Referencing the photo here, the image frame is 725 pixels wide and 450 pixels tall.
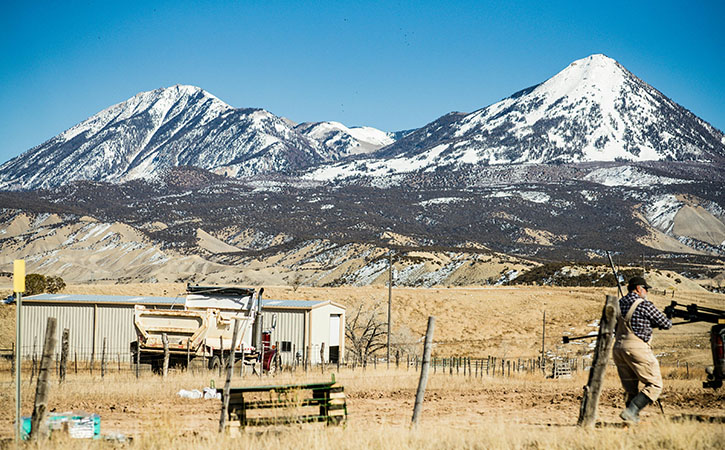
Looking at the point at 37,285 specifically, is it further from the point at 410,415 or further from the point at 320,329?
the point at 410,415

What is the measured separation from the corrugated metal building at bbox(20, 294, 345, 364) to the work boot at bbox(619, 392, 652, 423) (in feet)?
81.4

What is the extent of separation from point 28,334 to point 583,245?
137354 millimetres

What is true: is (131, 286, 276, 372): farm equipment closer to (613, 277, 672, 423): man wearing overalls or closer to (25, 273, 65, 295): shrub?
(613, 277, 672, 423): man wearing overalls

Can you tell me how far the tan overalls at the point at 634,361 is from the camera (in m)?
10.0

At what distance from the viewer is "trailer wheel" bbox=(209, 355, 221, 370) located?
87.5 ft

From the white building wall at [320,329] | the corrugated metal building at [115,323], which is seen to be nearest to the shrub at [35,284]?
the corrugated metal building at [115,323]

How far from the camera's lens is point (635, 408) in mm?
10086

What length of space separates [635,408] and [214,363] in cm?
1861

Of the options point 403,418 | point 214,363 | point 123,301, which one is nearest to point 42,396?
point 403,418

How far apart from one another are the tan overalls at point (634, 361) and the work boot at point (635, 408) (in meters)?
0.08

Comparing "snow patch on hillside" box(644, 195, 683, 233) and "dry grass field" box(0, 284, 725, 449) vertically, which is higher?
"snow patch on hillside" box(644, 195, 683, 233)

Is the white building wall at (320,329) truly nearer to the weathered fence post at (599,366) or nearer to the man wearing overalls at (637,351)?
the man wearing overalls at (637,351)

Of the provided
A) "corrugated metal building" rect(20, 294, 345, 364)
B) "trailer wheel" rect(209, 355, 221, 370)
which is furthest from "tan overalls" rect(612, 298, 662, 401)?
"corrugated metal building" rect(20, 294, 345, 364)

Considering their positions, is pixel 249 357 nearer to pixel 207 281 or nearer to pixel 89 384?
pixel 89 384
